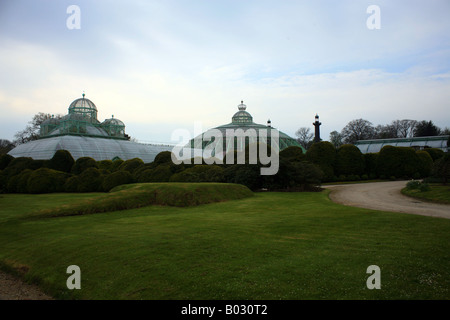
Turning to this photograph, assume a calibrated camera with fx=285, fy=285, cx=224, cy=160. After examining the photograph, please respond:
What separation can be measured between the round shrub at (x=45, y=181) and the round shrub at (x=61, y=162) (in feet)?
17.2

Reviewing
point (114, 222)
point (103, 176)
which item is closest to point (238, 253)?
point (114, 222)

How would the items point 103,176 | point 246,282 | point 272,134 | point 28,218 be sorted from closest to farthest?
point 246,282, point 28,218, point 103,176, point 272,134

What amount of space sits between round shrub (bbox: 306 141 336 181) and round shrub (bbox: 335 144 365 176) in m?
1.37

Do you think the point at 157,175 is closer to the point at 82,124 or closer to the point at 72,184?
the point at 72,184

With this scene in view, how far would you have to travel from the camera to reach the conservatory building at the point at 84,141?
4606cm

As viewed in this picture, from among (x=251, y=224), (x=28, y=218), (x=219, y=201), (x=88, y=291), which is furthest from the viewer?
(x=219, y=201)

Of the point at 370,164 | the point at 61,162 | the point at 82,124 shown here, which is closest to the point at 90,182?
the point at 61,162

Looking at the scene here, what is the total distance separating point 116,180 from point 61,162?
→ 36.5 feet
